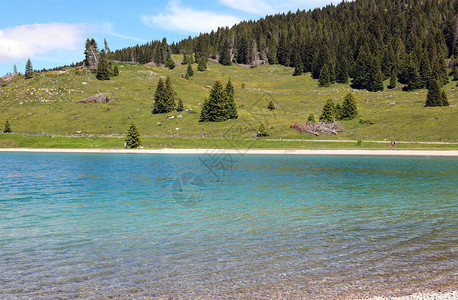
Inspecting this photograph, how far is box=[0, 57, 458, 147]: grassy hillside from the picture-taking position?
85.7 m

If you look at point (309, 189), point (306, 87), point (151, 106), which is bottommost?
point (309, 189)

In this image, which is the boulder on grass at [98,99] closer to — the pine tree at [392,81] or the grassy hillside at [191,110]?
the grassy hillside at [191,110]

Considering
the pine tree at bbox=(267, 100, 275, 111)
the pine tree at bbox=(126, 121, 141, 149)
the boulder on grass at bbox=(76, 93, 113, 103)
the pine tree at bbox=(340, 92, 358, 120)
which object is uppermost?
the boulder on grass at bbox=(76, 93, 113, 103)

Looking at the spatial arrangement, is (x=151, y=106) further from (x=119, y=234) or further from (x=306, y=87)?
(x=119, y=234)

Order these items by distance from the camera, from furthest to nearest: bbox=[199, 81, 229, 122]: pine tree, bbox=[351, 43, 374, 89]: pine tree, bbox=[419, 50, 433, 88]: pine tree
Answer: bbox=[351, 43, 374, 89]: pine tree < bbox=[419, 50, 433, 88]: pine tree < bbox=[199, 81, 229, 122]: pine tree

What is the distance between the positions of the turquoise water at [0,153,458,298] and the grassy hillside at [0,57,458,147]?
6090 cm

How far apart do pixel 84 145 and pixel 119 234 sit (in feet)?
265

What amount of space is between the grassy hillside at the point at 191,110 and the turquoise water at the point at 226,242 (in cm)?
6090

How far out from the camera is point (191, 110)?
11538cm

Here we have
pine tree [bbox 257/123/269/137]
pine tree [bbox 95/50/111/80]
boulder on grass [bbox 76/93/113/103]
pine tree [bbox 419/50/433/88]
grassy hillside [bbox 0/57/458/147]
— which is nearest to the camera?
grassy hillside [bbox 0/57/458/147]

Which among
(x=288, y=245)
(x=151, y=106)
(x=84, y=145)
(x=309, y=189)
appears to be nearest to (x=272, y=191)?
(x=309, y=189)

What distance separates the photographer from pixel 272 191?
89.3ft

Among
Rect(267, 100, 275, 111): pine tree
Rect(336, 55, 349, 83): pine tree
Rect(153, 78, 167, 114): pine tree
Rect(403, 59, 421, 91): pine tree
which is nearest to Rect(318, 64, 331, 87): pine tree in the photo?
Rect(336, 55, 349, 83): pine tree

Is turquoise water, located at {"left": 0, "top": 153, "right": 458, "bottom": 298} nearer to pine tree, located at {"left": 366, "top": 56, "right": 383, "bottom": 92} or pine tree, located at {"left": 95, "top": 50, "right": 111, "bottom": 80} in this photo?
pine tree, located at {"left": 95, "top": 50, "right": 111, "bottom": 80}
